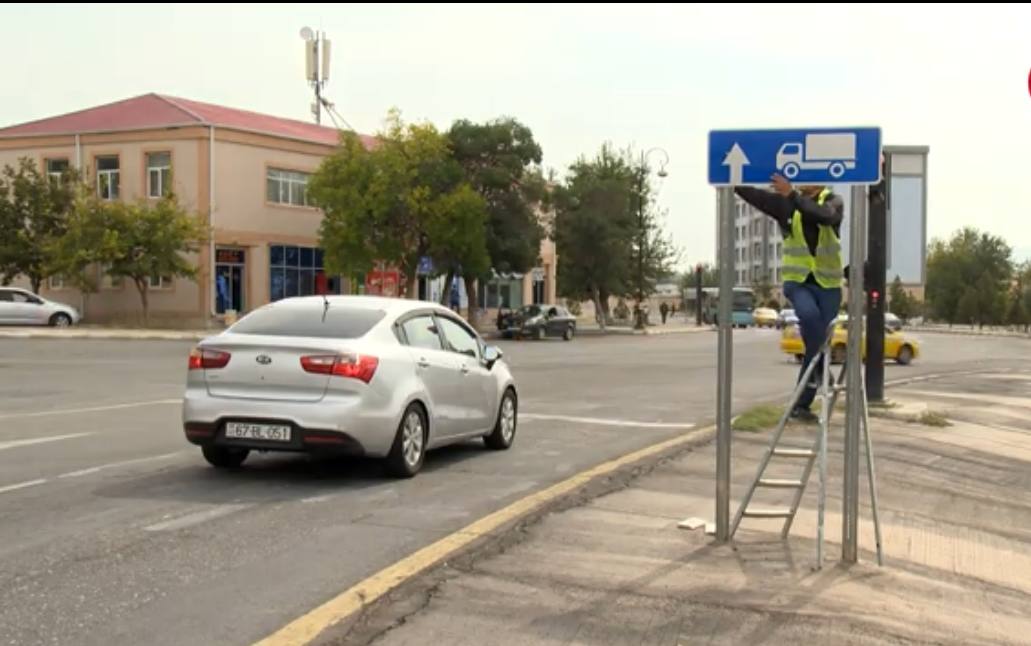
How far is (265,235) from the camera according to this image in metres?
46.8

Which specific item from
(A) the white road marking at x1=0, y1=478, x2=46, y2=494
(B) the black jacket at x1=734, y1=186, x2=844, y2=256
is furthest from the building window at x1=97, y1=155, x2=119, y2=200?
(B) the black jacket at x1=734, y1=186, x2=844, y2=256

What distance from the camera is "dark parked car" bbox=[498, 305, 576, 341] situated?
44469 mm

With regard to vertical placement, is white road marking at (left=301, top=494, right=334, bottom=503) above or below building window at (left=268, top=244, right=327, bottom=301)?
below

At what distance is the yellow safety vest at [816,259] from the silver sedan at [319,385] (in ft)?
10.5

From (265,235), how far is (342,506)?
133ft

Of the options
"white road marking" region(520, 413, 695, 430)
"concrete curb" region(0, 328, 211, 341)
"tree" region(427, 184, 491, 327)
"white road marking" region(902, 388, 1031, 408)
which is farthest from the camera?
"tree" region(427, 184, 491, 327)

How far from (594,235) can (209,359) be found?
49.5 meters

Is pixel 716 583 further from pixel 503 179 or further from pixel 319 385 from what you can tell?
pixel 503 179

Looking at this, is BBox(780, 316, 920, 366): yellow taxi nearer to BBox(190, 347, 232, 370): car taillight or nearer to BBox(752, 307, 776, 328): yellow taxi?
BBox(190, 347, 232, 370): car taillight

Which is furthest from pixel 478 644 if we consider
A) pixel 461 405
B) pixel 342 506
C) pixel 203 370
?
pixel 461 405

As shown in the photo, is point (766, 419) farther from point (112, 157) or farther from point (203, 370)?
point (112, 157)

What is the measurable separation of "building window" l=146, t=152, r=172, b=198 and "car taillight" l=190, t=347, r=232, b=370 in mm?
38465

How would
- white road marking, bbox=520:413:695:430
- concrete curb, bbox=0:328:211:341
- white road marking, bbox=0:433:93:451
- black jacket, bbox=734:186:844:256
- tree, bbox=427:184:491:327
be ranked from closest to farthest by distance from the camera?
black jacket, bbox=734:186:844:256
white road marking, bbox=0:433:93:451
white road marking, bbox=520:413:695:430
concrete curb, bbox=0:328:211:341
tree, bbox=427:184:491:327

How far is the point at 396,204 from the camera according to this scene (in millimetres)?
43719
